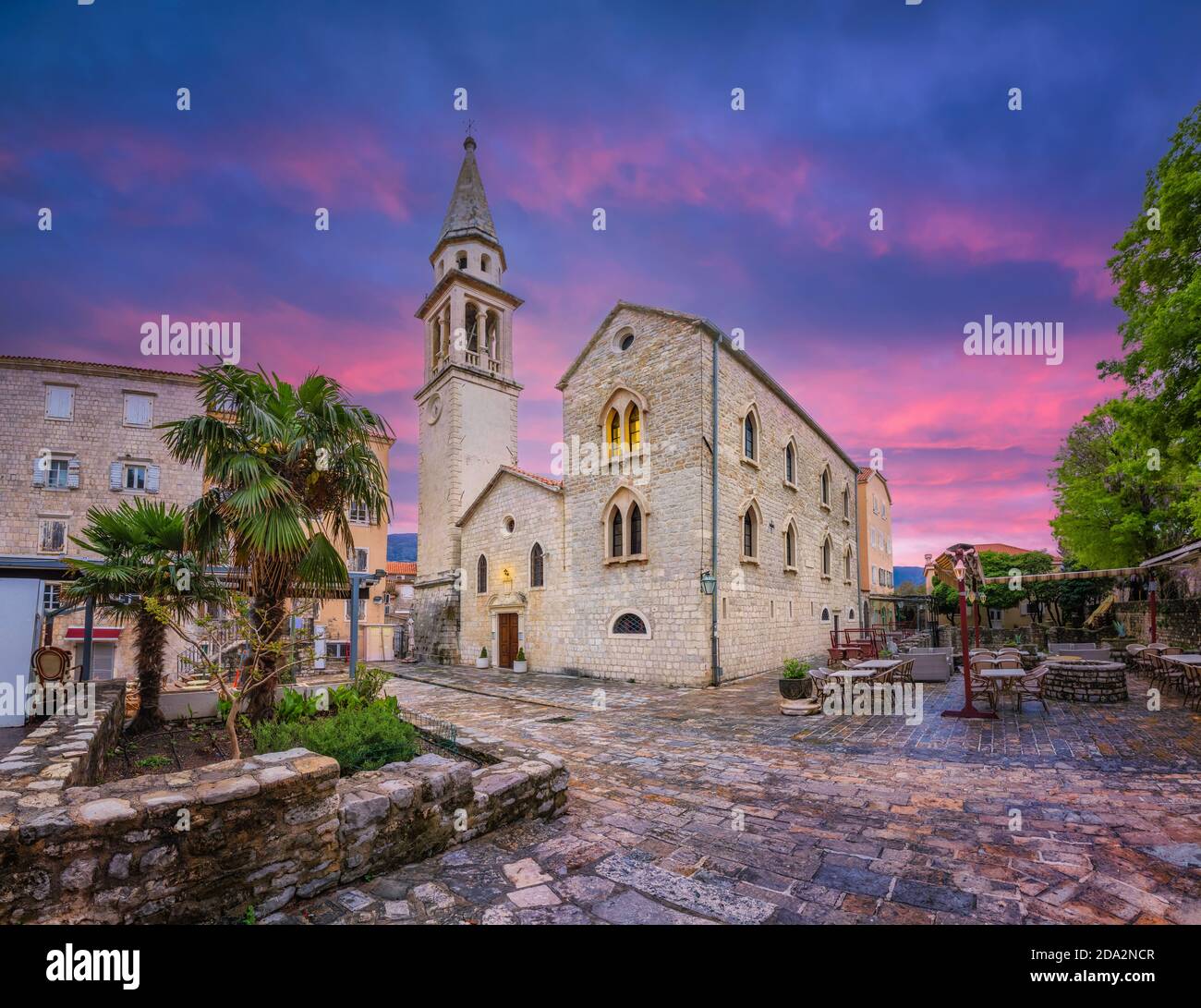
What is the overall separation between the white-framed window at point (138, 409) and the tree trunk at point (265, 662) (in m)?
21.4

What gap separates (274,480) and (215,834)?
4996mm

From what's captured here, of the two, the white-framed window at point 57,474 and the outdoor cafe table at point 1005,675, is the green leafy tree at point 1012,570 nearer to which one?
the outdoor cafe table at point 1005,675

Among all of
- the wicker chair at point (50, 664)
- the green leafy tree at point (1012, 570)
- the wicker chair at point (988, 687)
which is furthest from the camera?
the green leafy tree at point (1012, 570)

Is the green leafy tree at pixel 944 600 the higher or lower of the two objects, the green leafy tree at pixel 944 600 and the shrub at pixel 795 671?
the lower

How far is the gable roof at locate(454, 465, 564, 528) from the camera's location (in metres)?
17.7

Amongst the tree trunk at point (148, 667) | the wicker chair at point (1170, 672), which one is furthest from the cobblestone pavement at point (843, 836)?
the tree trunk at point (148, 667)

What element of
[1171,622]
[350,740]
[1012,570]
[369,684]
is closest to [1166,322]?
[1171,622]

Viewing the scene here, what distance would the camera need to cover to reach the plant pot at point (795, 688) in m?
10.2

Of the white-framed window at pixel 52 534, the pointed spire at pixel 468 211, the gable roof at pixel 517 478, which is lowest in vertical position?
the white-framed window at pixel 52 534

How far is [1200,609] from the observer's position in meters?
13.9

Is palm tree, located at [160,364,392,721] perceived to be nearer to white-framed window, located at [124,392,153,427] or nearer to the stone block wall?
the stone block wall

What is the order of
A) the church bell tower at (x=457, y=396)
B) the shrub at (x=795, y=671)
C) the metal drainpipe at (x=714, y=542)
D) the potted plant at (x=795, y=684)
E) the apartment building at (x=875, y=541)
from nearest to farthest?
the potted plant at (x=795, y=684) < the shrub at (x=795, y=671) < the metal drainpipe at (x=714, y=542) < the church bell tower at (x=457, y=396) < the apartment building at (x=875, y=541)
